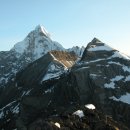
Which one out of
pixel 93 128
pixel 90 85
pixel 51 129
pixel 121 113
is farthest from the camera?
pixel 90 85

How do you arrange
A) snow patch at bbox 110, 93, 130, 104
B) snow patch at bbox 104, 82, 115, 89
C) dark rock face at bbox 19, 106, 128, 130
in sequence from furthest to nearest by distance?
snow patch at bbox 104, 82, 115, 89, snow patch at bbox 110, 93, 130, 104, dark rock face at bbox 19, 106, 128, 130

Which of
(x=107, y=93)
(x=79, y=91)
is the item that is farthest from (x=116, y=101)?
(x=79, y=91)

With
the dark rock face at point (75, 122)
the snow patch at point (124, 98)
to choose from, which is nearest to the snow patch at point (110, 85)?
the snow patch at point (124, 98)

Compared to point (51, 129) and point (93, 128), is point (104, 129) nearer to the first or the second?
point (93, 128)

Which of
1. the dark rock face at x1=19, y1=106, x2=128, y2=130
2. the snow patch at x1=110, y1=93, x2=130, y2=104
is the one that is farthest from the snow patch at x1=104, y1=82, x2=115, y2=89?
the dark rock face at x1=19, y1=106, x2=128, y2=130

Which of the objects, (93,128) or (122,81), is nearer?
(93,128)

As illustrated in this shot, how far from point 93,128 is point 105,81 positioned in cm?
14002

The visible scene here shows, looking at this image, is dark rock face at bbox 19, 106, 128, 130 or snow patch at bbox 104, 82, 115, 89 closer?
dark rock face at bbox 19, 106, 128, 130

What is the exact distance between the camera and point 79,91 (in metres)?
199

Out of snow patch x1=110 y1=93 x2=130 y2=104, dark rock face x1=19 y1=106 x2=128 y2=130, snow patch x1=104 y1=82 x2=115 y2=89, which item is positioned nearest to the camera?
dark rock face x1=19 y1=106 x2=128 y2=130

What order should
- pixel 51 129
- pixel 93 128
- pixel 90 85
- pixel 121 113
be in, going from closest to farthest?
pixel 51 129
pixel 93 128
pixel 121 113
pixel 90 85

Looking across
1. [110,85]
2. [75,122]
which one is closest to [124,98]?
[110,85]

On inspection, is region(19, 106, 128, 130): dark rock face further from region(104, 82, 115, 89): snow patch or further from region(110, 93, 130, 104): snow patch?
region(104, 82, 115, 89): snow patch

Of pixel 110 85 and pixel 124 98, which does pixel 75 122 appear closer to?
pixel 124 98
